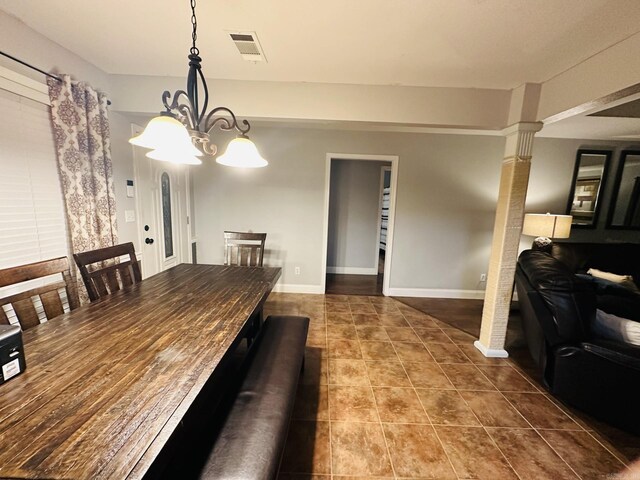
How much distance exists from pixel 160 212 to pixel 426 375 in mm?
3249

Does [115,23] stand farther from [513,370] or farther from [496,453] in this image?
[513,370]

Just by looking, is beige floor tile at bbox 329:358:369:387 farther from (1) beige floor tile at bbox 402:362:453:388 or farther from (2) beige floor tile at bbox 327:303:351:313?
(2) beige floor tile at bbox 327:303:351:313

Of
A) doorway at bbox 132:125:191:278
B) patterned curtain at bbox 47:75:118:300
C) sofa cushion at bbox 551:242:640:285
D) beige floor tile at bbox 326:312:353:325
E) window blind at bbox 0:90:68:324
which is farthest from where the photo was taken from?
sofa cushion at bbox 551:242:640:285

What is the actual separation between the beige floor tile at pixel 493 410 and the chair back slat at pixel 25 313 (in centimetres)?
273

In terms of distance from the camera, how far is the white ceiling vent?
1.81m

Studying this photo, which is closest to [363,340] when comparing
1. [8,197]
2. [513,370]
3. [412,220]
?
[513,370]

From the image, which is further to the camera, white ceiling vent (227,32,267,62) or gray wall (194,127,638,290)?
gray wall (194,127,638,290)

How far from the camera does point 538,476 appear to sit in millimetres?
1499

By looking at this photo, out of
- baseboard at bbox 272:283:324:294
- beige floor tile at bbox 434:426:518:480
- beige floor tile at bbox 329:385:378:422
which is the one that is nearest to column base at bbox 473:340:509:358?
beige floor tile at bbox 434:426:518:480

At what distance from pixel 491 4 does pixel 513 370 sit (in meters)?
2.75

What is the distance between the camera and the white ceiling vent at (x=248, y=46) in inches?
71.4

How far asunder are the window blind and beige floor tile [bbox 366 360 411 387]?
8.48 feet

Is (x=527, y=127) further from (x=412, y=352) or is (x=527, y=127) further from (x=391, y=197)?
(x=412, y=352)

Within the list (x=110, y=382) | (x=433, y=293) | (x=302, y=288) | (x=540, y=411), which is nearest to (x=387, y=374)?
(x=540, y=411)
